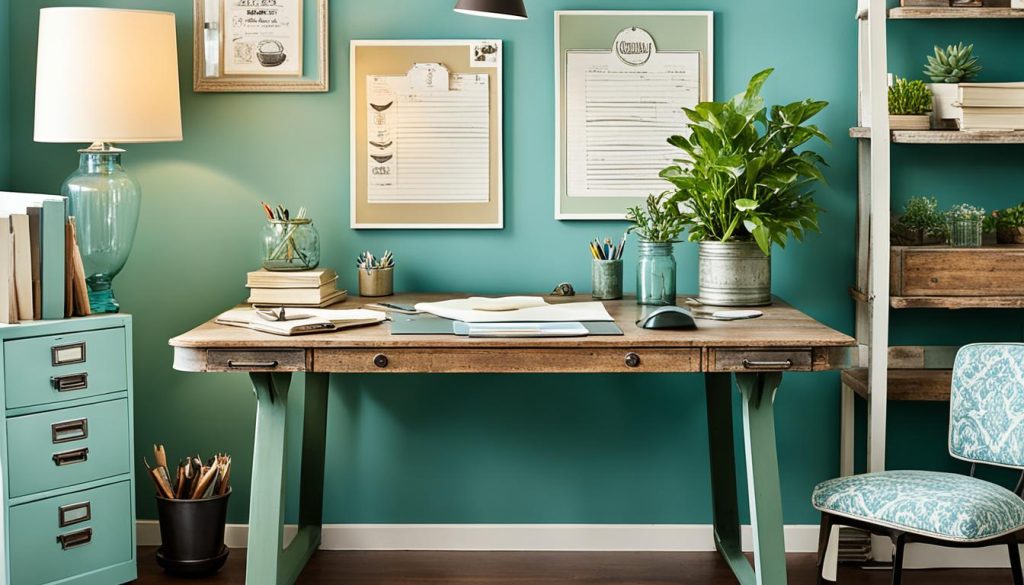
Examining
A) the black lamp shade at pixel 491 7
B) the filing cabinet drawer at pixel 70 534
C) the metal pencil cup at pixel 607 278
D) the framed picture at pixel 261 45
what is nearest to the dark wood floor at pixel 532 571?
the filing cabinet drawer at pixel 70 534

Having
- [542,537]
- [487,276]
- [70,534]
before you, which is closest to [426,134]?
[487,276]

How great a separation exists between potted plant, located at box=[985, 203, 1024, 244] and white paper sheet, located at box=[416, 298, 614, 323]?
49.2 inches

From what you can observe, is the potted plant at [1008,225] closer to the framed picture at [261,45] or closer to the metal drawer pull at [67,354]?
the framed picture at [261,45]

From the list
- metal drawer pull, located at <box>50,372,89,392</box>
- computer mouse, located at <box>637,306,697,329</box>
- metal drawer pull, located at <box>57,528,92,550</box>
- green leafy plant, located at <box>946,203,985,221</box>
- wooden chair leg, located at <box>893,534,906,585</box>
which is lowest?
metal drawer pull, located at <box>57,528,92,550</box>

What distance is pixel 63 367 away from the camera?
304 cm

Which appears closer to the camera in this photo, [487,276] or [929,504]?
[929,504]

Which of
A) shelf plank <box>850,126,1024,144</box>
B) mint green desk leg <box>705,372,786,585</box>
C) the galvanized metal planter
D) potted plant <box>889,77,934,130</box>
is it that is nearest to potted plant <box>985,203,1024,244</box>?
shelf plank <box>850,126,1024,144</box>

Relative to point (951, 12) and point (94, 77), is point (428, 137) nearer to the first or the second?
point (94, 77)

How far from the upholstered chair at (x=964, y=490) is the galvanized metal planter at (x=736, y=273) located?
572mm

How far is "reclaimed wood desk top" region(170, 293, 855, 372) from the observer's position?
8.76ft

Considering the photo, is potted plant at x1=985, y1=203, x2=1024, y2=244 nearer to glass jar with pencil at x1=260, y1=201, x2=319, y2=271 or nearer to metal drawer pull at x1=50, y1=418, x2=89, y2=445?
glass jar with pencil at x1=260, y1=201, x2=319, y2=271

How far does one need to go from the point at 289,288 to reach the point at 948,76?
2055mm

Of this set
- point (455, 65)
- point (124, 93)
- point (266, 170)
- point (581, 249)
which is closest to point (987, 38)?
point (581, 249)

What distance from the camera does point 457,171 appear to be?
3518mm
